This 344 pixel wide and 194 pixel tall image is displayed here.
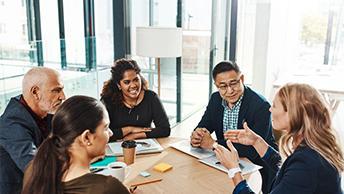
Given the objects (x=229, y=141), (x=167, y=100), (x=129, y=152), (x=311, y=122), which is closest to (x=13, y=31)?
(x=129, y=152)

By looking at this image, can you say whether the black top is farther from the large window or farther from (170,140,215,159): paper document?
the large window

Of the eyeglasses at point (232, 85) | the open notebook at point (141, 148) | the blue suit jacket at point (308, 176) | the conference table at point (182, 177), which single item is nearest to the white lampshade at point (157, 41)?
the eyeglasses at point (232, 85)

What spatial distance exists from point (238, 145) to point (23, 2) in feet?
6.61

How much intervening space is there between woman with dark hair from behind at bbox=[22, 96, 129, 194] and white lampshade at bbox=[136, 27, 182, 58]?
7.20 feet

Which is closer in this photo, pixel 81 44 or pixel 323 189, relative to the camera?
pixel 323 189

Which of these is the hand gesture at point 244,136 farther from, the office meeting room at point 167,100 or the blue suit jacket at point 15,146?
the blue suit jacket at point 15,146

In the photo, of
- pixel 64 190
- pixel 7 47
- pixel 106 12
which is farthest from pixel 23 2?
pixel 64 190

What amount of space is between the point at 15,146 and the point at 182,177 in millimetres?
769

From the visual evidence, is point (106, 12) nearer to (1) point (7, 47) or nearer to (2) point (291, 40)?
(1) point (7, 47)

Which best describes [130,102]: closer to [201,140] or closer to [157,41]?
[201,140]

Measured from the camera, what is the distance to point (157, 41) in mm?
3379

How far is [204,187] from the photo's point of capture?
1.64m

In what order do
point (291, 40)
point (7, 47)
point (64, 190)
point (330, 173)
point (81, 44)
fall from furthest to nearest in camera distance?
point (291, 40)
point (81, 44)
point (7, 47)
point (330, 173)
point (64, 190)

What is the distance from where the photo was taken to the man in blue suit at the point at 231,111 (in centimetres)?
222
